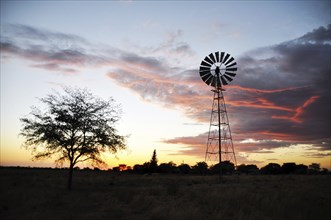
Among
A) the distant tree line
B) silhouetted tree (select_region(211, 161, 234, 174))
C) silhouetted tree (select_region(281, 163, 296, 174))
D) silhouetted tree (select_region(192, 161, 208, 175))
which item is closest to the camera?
silhouetted tree (select_region(211, 161, 234, 174))

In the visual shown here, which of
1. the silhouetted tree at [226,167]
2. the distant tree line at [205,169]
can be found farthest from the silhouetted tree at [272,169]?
the silhouetted tree at [226,167]

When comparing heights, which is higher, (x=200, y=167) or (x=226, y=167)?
(x=226, y=167)

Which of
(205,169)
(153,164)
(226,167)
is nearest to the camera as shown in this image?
(226,167)

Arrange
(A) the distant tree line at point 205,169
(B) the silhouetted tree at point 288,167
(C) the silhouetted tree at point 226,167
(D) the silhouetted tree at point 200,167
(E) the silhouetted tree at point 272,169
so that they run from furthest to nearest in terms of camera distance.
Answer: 1. (D) the silhouetted tree at point 200,167
2. (B) the silhouetted tree at point 288,167
3. (E) the silhouetted tree at point 272,169
4. (A) the distant tree line at point 205,169
5. (C) the silhouetted tree at point 226,167

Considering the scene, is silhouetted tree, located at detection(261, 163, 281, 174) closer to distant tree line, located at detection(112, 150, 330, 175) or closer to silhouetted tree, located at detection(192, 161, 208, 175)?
distant tree line, located at detection(112, 150, 330, 175)

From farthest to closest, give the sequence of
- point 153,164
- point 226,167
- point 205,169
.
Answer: point 205,169 < point 153,164 < point 226,167

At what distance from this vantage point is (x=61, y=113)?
32.7 metres

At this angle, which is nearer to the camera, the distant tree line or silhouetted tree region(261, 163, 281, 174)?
the distant tree line

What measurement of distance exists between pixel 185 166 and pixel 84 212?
129 meters

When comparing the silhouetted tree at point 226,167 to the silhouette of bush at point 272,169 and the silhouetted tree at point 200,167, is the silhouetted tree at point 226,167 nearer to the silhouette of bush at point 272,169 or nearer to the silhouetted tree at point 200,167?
the silhouetted tree at point 200,167

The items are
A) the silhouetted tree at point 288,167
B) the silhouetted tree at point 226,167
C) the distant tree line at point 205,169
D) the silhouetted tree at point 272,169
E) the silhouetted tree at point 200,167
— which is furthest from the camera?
the silhouetted tree at point 200,167

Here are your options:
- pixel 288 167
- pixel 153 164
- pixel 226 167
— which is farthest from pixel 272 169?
pixel 226 167

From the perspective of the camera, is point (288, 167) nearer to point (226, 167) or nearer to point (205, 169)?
point (205, 169)

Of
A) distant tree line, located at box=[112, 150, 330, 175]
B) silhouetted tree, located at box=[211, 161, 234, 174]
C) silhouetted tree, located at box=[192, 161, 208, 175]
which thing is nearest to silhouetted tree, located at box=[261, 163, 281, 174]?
distant tree line, located at box=[112, 150, 330, 175]
